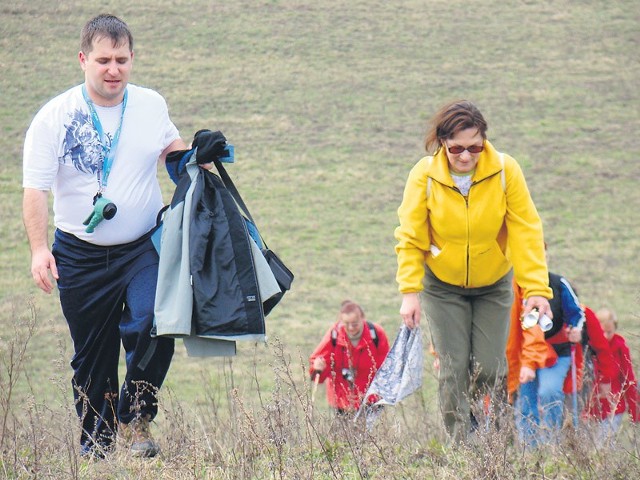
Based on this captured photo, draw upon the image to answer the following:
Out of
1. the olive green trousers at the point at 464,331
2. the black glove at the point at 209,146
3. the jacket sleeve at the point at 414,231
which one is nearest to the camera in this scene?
the black glove at the point at 209,146

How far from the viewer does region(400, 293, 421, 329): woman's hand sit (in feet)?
17.1

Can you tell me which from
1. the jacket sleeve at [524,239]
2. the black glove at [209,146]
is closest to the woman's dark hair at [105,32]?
the black glove at [209,146]

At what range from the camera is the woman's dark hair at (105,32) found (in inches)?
185

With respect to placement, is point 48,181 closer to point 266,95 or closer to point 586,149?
point 586,149

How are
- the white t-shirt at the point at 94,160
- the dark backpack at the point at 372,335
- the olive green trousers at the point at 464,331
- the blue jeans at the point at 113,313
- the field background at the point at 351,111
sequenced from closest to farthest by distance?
the white t-shirt at the point at 94,160 < the blue jeans at the point at 113,313 < the olive green trousers at the point at 464,331 < the dark backpack at the point at 372,335 < the field background at the point at 351,111

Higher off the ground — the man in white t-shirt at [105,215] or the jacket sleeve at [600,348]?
the man in white t-shirt at [105,215]

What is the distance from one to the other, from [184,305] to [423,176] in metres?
1.50

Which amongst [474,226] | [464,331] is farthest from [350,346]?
[474,226]

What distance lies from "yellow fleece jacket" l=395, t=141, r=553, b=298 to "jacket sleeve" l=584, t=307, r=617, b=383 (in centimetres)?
234

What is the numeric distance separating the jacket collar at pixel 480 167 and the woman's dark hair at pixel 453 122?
9cm

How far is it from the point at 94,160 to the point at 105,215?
0.27 metres

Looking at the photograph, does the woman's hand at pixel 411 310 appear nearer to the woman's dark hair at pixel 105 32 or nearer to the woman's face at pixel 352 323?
the woman's dark hair at pixel 105 32

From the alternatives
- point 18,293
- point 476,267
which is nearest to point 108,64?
point 476,267

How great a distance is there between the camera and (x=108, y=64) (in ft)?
15.3
